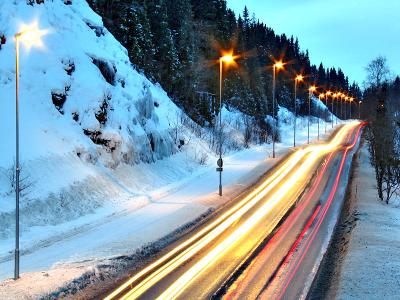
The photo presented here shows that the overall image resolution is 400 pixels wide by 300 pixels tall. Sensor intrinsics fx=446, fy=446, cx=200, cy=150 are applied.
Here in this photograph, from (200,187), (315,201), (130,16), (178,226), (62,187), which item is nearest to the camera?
(178,226)

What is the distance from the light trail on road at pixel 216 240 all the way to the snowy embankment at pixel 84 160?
1575mm

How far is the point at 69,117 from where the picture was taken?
90.6ft

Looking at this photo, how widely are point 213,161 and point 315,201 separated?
51.1ft

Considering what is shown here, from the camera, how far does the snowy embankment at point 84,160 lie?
18.3 meters

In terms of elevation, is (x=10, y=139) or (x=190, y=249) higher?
(x=10, y=139)

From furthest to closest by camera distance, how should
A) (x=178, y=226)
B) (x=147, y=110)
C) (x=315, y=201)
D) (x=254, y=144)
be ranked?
1. (x=254, y=144)
2. (x=147, y=110)
3. (x=315, y=201)
4. (x=178, y=226)

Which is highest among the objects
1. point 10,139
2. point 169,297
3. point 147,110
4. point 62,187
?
point 147,110

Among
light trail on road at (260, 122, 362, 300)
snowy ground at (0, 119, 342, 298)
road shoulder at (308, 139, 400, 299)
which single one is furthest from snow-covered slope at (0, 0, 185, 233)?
road shoulder at (308, 139, 400, 299)

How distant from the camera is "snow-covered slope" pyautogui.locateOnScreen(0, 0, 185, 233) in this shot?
21953mm

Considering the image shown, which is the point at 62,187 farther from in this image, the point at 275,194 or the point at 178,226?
the point at 275,194

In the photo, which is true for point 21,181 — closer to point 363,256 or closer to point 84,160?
point 84,160

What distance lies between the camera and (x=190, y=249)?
1798 centimetres

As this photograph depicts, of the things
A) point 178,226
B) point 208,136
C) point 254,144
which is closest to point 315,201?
point 178,226

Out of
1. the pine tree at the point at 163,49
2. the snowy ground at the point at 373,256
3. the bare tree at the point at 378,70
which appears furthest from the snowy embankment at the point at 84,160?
the bare tree at the point at 378,70
